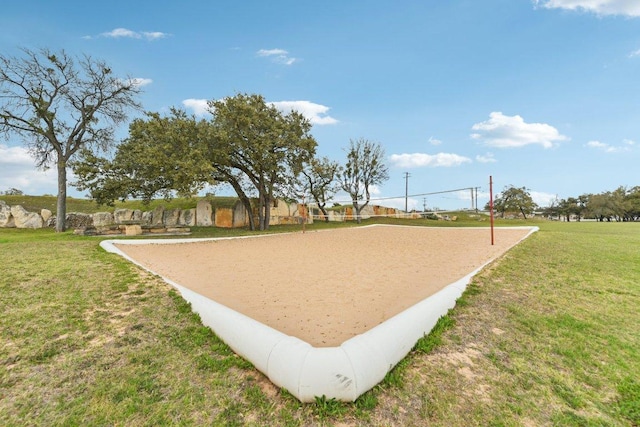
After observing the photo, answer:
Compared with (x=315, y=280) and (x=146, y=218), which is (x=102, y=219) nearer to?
(x=146, y=218)

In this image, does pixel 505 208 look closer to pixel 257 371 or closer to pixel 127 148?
pixel 127 148

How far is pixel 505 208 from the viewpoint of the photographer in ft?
137

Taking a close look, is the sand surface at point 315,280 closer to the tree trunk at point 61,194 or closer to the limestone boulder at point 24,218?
the tree trunk at point 61,194

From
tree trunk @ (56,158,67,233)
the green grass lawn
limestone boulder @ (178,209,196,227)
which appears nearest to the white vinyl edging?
tree trunk @ (56,158,67,233)

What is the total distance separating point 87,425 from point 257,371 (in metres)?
1.11

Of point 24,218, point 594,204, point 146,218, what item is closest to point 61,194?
point 24,218

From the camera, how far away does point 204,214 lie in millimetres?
17578

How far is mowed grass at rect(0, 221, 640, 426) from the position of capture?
198cm

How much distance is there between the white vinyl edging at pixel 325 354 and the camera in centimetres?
200

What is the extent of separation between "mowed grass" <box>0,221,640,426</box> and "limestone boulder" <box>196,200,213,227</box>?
525 inches

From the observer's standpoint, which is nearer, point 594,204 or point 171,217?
point 171,217

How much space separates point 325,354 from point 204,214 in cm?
1701

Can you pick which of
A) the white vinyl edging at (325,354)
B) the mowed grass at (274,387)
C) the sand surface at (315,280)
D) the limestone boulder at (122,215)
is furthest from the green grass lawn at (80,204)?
the white vinyl edging at (325,354)

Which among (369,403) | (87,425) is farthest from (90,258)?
(369,403)
